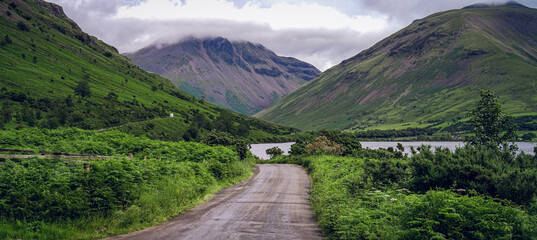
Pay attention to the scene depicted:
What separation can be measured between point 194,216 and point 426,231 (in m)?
11.9

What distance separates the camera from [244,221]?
16.9 m

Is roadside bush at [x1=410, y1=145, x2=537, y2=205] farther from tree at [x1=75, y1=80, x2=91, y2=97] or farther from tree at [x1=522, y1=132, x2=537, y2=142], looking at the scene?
tree at [x1=522, y1=132, x2=537, y2=142]

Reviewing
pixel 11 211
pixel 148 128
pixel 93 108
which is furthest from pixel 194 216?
pixel 93 108

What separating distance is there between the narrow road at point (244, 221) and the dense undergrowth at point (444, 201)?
1.30 m

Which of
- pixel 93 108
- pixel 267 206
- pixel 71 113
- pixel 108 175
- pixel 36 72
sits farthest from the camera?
pixel 36 72

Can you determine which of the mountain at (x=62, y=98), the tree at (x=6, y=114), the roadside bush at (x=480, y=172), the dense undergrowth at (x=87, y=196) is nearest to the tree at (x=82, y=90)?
the mountain at (x=62, y=98)

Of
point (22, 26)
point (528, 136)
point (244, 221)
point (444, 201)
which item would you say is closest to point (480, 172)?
point (444, 201)

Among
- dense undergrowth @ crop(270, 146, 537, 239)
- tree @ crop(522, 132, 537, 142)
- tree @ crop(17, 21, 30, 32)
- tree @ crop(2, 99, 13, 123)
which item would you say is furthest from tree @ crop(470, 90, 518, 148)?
tree @ crop(17, 21, 30, 32)

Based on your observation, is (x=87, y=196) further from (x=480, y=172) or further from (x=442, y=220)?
(x=480, y=172)

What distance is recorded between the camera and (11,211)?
12656mm

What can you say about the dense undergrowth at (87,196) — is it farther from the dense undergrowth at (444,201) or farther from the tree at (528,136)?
the tree at (528,136)

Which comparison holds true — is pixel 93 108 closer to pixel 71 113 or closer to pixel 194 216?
pixel 71 113

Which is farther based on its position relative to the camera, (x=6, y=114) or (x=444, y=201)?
(x=6, y=114)

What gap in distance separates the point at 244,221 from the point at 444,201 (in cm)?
943
